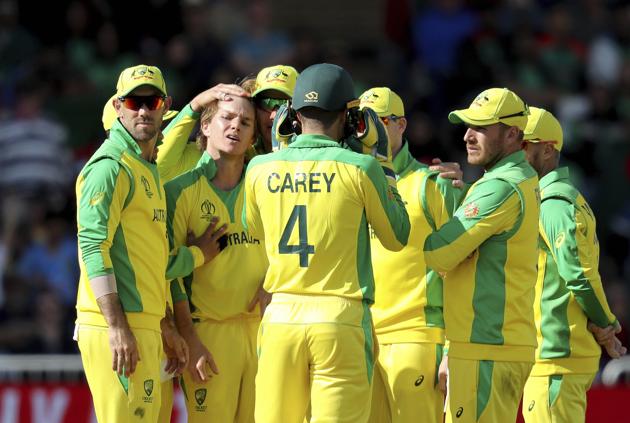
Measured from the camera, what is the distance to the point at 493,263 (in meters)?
8.33

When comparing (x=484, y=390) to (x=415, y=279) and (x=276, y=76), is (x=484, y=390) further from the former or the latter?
(x=276, y=76)

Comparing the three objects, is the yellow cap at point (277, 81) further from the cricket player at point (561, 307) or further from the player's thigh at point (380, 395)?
the player's thigh at point (380, 395)

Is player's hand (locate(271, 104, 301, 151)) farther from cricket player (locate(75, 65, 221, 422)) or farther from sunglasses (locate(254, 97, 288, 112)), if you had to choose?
sunglasses (locate(254, 97, 288, 112))

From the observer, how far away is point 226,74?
16.9 m

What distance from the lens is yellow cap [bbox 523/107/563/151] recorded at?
919cm

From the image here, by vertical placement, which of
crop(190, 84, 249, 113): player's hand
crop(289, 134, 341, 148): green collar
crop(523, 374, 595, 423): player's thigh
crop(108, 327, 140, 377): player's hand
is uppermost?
crop(190, 84, 249, 113): player's hand

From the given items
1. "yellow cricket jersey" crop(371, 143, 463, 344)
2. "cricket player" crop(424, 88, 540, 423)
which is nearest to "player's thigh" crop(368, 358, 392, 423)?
"yellow cricket jersey" crop(371, 143, 463, 344)

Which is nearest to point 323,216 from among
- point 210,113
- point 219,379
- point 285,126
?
point 285,126

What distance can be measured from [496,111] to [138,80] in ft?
7.23

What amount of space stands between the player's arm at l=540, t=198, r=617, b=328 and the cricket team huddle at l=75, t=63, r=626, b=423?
0.04 feet

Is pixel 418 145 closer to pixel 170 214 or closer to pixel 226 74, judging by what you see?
pixel 226 74

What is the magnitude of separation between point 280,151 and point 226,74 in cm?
909

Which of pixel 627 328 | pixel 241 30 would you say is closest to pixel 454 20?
pixel 241 30

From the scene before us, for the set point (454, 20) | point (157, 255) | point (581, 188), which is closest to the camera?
point (157, 255)
